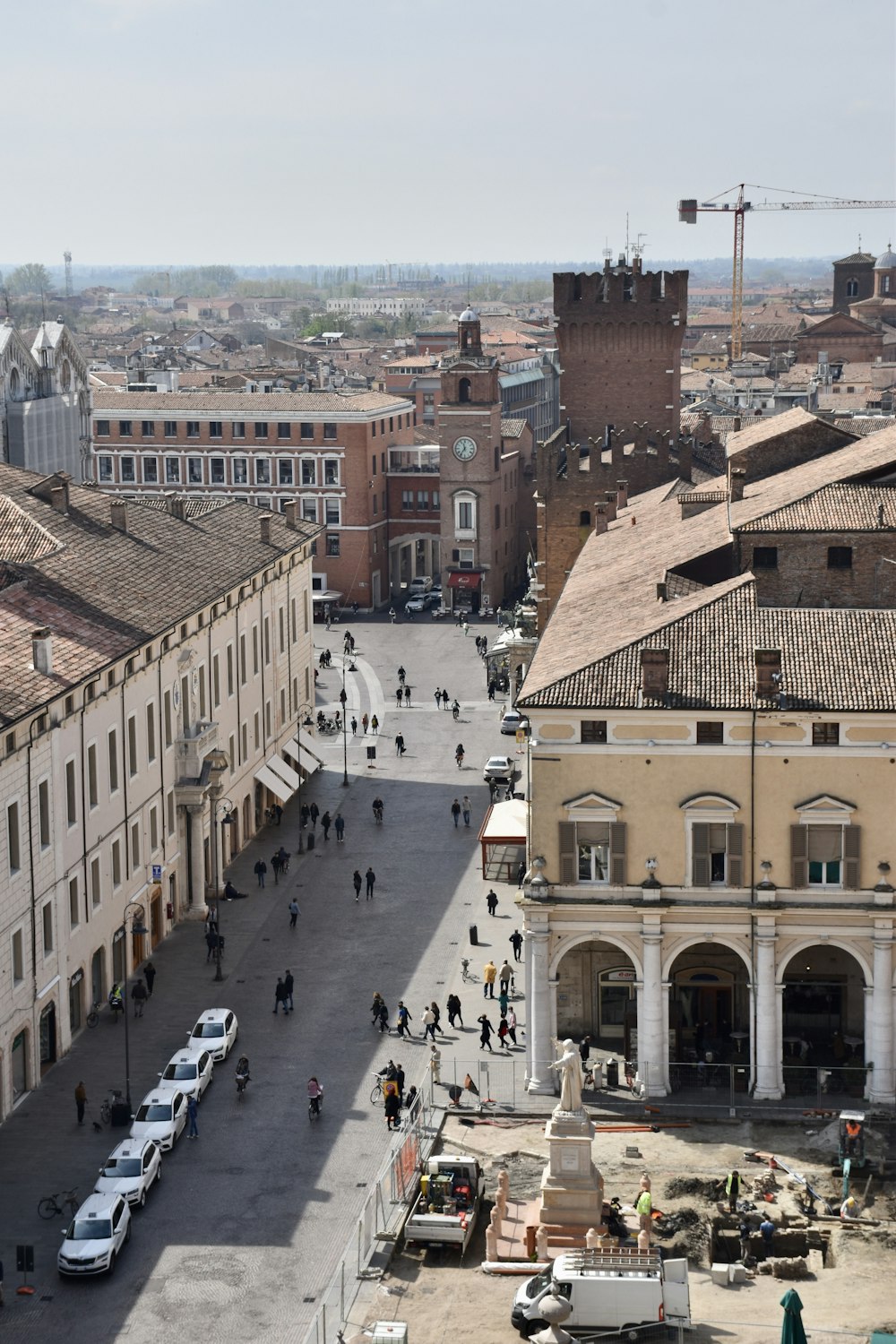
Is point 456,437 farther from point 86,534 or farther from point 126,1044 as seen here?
point 126,1044

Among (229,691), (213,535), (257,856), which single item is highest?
(213,535)

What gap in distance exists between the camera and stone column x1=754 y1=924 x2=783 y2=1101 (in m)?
47.0

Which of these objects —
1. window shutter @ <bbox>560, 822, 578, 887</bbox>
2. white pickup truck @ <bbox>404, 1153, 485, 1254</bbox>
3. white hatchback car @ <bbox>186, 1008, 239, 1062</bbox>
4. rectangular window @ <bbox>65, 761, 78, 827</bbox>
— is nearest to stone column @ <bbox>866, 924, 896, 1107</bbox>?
window shutter @ <bbox>560, 822, 578, 887</bbox>

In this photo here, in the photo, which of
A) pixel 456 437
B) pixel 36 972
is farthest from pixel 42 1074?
pixel 456 437

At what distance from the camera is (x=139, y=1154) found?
42062 mm

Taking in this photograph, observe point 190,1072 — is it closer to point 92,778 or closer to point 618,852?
point 92,778

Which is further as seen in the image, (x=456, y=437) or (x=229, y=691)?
(x=456, y=437)

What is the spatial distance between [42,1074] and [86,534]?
20904 millimetres

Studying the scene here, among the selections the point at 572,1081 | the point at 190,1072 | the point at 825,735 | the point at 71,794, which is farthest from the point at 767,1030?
the point at 71,794

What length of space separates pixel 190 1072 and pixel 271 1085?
206cm

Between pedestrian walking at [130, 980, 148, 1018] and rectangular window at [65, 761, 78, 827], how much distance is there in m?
5.12

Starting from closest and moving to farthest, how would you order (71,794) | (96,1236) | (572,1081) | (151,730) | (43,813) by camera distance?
(96,1236), (572,1081), (43,813), (71,794), (151,730)

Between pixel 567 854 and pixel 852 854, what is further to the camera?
pixel 567 854

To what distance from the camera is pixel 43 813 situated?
49156 mm
